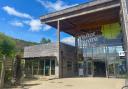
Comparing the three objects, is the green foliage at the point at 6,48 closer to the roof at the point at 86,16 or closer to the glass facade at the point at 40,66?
the glass facade at the point at 40,66

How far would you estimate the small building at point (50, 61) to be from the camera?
24.6m

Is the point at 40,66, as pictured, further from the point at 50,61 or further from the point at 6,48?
the point at 6,48

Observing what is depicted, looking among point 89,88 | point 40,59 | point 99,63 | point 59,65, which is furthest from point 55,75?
point 89,88

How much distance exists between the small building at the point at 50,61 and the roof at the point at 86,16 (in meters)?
3.15

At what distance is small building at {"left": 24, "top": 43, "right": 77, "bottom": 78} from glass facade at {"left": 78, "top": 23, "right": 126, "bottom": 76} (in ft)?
5.14

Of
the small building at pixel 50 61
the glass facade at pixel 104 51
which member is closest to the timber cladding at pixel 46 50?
the small building at pixel 50 61

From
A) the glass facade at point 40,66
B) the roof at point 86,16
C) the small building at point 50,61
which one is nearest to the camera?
the roof at point 86,16

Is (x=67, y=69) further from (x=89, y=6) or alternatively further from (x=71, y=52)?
(x=89, y=6)

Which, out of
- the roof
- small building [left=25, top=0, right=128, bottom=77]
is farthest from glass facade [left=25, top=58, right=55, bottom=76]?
the roof

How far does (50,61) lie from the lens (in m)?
25.1

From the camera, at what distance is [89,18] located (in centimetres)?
2597

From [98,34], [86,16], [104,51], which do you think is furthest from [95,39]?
[86,16]

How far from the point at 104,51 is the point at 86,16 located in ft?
15.2

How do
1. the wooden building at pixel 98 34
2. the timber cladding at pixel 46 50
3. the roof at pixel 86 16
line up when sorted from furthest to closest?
the timber cladding at pixel 46 50, the wooden building at pixel 98 34, the roof at pixel 86 16
